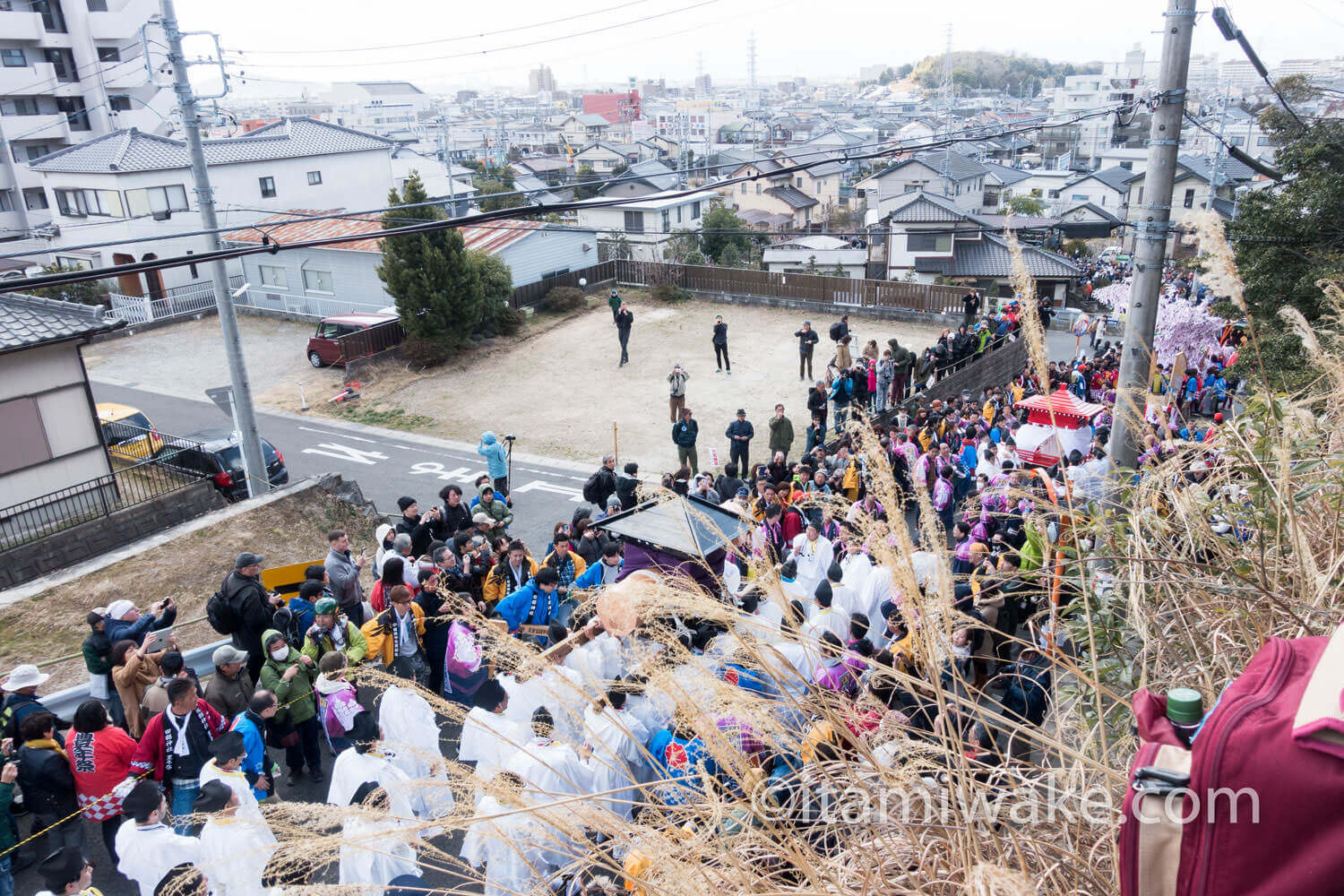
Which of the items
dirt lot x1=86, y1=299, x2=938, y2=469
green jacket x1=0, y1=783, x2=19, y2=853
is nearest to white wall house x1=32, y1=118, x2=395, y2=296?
dirt lot x1=86, y1=299, x2=938, y2=469

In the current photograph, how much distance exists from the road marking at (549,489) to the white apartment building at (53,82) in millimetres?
30844

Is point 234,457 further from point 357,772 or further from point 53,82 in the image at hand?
point 53,82

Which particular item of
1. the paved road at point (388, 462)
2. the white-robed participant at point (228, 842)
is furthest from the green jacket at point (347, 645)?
the paved road at point (388, 462)

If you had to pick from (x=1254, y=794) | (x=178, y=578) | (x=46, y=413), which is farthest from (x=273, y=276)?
(x=1254, y=794)

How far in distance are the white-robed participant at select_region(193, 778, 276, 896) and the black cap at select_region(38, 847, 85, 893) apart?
563mm

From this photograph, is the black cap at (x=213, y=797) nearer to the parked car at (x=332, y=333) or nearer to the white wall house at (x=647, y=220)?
the parked car at (x=332, y=333)

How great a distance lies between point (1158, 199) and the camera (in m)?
5.70

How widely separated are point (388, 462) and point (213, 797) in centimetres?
1221

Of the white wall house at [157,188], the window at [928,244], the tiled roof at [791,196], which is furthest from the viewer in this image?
the tiled roof at [791,196]

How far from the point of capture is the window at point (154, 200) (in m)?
28.3

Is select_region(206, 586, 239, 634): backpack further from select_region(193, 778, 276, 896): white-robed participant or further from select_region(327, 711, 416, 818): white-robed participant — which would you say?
select_region(193, 778, 276, 896): white-robed participant

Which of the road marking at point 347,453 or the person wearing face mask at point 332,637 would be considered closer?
the person wearing face mask at point 332,637

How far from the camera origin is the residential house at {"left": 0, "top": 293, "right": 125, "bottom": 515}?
1094 cm

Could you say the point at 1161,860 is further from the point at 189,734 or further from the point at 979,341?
the point at 979,341
